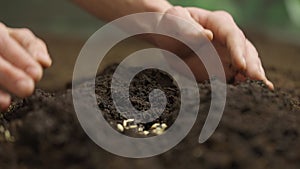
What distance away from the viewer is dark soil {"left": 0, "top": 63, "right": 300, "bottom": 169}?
0.63m

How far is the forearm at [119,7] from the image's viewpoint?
1.26 meters

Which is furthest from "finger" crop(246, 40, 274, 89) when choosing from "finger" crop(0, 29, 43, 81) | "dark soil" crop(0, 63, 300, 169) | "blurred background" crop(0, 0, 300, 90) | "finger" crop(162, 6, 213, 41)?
"blurred background" crop(0, 0, 300, 90)

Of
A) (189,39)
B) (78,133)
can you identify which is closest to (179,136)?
(78,133)

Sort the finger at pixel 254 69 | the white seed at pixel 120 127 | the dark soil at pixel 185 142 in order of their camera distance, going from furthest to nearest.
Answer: the finger at pixel 254 69, the white seed at pixel 120 127, the dark soil at pixel 185 142

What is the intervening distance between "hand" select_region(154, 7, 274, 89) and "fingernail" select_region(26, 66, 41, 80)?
0.43 metres

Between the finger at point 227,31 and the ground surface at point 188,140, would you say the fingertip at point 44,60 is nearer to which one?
the ground surface at point 188,140

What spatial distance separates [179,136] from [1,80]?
1.06ft

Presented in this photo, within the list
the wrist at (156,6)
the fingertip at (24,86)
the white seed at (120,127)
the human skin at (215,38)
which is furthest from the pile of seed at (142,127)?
the wrist at (156,6)

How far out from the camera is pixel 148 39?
4.34 ft

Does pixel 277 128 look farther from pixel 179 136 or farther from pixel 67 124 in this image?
pixel 67 124

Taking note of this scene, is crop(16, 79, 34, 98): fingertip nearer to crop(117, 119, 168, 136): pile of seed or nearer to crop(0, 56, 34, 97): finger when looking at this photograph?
crop(0, 56, 34, 97): finger

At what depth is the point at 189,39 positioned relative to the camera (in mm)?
1104

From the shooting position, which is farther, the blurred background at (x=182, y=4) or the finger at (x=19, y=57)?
the blurred background at (x=182, y=4)

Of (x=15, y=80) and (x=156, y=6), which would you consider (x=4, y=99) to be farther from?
(x=156, y=6)
